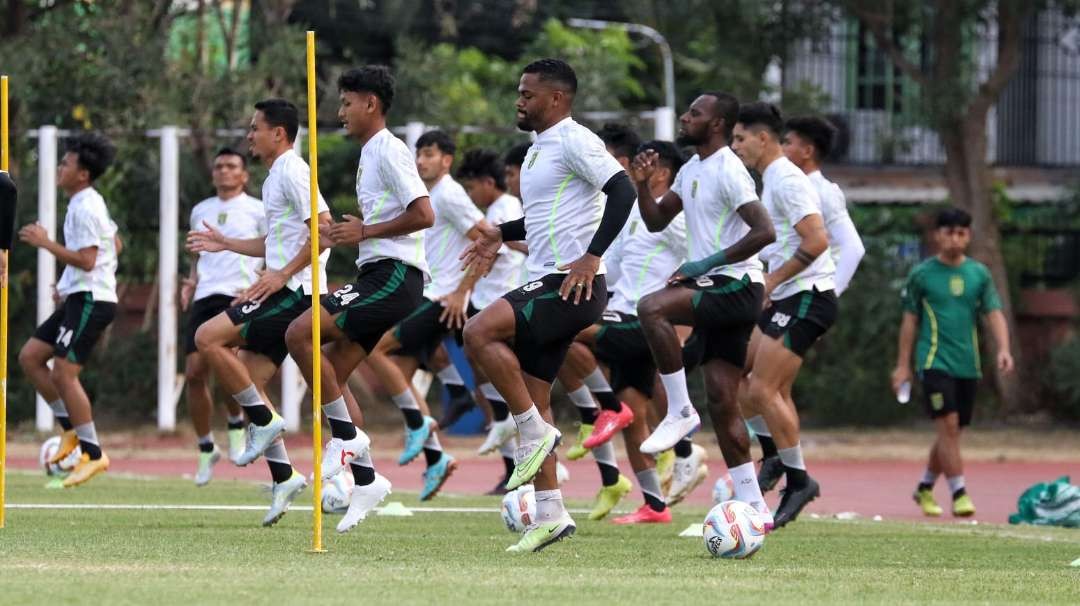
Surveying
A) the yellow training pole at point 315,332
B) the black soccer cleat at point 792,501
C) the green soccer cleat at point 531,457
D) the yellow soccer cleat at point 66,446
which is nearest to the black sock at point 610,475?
the black soccer cleat at point 792,501

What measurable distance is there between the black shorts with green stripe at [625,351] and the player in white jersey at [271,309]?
2239mm

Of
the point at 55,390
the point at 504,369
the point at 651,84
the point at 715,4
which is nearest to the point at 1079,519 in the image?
the point at 504,369

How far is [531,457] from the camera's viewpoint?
930 centimetres

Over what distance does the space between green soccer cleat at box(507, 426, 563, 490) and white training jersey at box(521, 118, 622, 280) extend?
0.80 meters

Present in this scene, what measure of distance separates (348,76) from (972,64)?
14615 millimetres

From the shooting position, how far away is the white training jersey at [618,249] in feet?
43.3

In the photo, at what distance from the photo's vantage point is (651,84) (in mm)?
33562

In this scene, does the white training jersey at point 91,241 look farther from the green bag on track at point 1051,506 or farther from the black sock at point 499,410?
the green bag on track at point 1051,506

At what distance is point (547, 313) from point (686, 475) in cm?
377

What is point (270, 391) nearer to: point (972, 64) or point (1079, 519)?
point (972, 64)

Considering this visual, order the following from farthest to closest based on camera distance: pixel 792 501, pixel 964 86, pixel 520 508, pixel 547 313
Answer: pixel 964 86 < pixel 792 501 < pixel 520 508 < pixel 547 313

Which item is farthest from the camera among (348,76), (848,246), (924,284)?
(924,284)

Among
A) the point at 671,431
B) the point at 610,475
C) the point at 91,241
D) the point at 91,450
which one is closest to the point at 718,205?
the point at 671,431

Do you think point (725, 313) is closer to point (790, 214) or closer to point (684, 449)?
point (790, 214)
